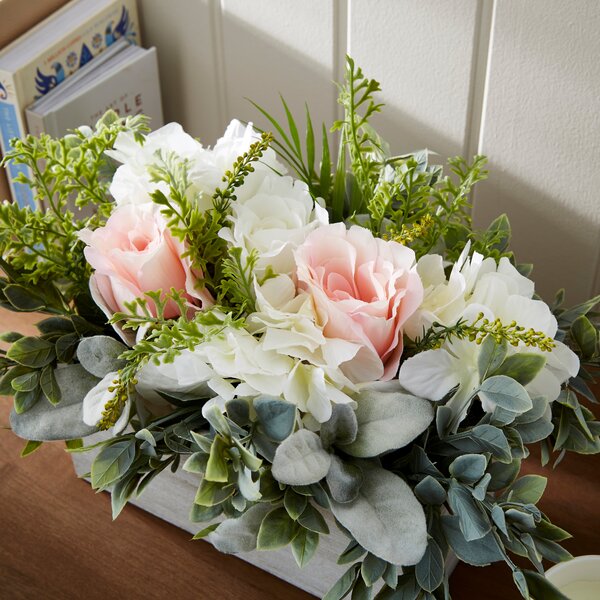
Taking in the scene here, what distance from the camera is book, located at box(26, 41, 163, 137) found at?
38.2 inches

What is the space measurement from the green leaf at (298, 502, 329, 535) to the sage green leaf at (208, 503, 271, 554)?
28 mm

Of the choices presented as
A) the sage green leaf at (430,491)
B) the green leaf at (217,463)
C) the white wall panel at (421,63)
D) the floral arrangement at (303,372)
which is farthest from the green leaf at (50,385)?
the white wall panel at (421,63)

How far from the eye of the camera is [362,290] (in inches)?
22.5

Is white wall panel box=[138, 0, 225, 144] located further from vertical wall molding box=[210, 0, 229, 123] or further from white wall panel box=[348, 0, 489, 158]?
white wall panel box=[348, 0, 489, 158]

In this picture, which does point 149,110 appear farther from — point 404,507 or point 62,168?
point 404,507

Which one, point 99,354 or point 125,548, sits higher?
point 99,354

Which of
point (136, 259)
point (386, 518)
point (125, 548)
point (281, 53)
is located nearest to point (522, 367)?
point (386, 518)

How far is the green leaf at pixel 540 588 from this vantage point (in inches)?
20.6

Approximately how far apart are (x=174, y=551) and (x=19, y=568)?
127 millimetres

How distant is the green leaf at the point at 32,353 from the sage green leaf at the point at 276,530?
0.71 feet

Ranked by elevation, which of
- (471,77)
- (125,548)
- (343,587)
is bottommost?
(125,548)

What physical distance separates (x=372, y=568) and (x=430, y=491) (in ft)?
0.20

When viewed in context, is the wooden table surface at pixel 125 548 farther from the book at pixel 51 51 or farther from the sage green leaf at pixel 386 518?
the book at pixel 51 51

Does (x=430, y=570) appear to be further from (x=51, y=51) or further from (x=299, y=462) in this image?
(x=51, y=51)
